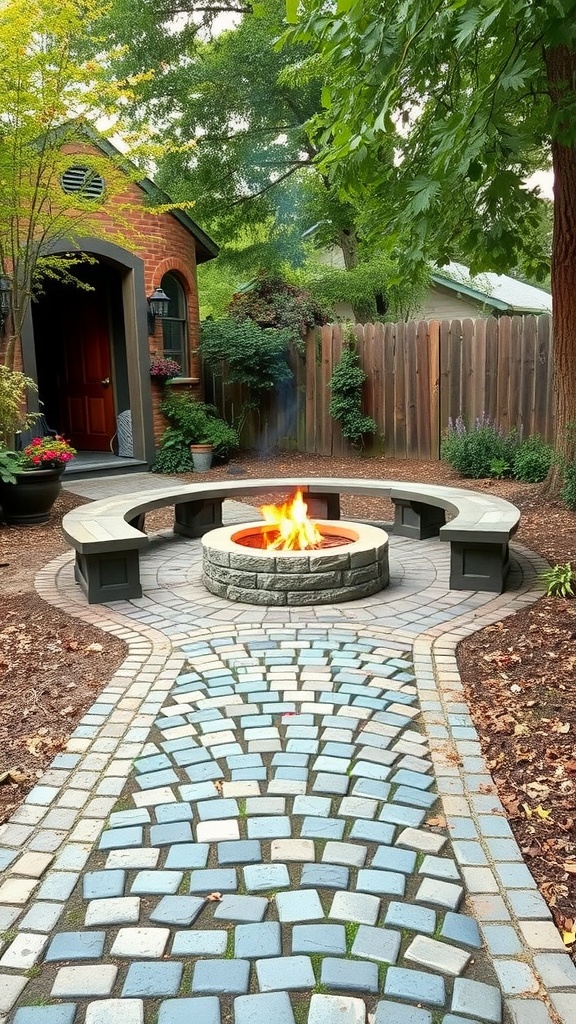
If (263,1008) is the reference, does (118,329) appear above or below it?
above

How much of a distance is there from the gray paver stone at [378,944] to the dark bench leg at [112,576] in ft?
10.4

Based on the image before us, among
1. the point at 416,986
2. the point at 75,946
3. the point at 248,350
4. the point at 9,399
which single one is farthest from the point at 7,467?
the point at 416,986

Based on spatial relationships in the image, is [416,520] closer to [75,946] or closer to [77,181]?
[75,946]

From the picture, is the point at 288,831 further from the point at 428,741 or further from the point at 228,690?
the point at 228,690

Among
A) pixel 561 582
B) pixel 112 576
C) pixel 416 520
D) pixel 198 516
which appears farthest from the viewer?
pixel 198 516

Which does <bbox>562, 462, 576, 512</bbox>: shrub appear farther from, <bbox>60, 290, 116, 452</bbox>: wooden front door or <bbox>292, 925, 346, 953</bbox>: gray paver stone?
<bbox>60, 290, 116, 452</bbox>: wooden front door

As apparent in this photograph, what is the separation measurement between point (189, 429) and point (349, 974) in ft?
33.0

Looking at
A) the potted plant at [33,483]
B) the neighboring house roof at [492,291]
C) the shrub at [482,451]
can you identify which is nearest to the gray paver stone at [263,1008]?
the potted plant at [33,483]

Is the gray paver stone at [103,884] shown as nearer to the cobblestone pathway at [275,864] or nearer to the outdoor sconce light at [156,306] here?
the cobblestone pathway at [275,864]

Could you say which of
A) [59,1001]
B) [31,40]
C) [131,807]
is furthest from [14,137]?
[59,1001]

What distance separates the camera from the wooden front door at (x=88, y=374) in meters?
12.2

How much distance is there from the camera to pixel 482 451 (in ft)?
30.1

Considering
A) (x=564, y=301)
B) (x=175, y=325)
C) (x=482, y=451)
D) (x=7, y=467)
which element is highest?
(x=175, y=325)

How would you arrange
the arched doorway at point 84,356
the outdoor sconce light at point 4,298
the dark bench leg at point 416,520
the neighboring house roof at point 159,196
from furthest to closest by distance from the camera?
the arched doorway at point 84,356 → the outdoor sconce light at point 4,298 → the neighboring house roof at point 159,196 → the dark bench leg at point 416,520
